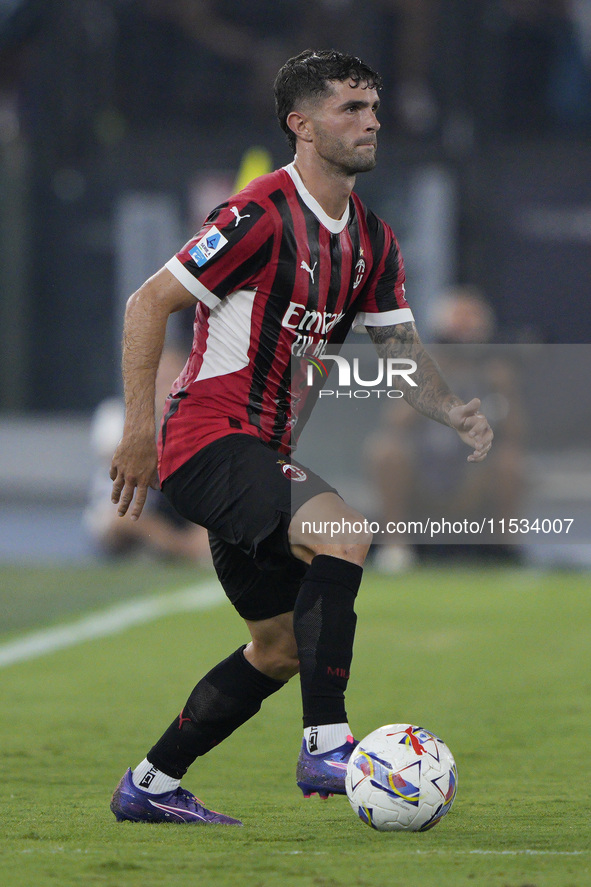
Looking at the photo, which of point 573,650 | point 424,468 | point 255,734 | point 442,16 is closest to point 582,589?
point 424,468

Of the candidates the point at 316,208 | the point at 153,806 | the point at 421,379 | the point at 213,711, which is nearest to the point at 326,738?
the point at 213,711

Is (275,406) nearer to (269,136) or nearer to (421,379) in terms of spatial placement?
(421,379)

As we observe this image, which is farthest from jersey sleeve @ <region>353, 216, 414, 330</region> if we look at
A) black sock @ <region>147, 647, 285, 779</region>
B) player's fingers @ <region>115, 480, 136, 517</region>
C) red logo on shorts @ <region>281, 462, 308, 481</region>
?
black sock @ <region>147, 647, 285, 779</region>

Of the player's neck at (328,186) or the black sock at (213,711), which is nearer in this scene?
the player's neck at (328,186)

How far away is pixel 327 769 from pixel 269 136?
470 inches

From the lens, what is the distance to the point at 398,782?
3.50 metres

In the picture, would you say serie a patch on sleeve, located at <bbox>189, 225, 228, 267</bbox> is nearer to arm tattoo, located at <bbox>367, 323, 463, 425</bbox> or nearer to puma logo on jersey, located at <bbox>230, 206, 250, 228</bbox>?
puma logo on jersey, located at <bbox>230, 206, 250, 228</bbox>

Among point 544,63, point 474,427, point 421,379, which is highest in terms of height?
point 544,63

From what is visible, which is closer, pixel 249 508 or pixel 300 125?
pixel 249 508

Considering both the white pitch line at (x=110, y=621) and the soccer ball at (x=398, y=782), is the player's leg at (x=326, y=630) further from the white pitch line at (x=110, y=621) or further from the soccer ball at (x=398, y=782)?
the white pitch line at (x=110, y=621)

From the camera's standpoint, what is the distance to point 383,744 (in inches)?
141

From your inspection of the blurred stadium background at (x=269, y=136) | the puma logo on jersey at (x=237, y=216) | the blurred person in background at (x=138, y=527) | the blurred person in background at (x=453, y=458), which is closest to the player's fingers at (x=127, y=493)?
the puma logo on jersey at (x=237, y=216)

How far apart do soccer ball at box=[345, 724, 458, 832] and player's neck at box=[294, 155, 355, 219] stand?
1.39 m

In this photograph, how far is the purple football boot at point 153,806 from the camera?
156 inches
